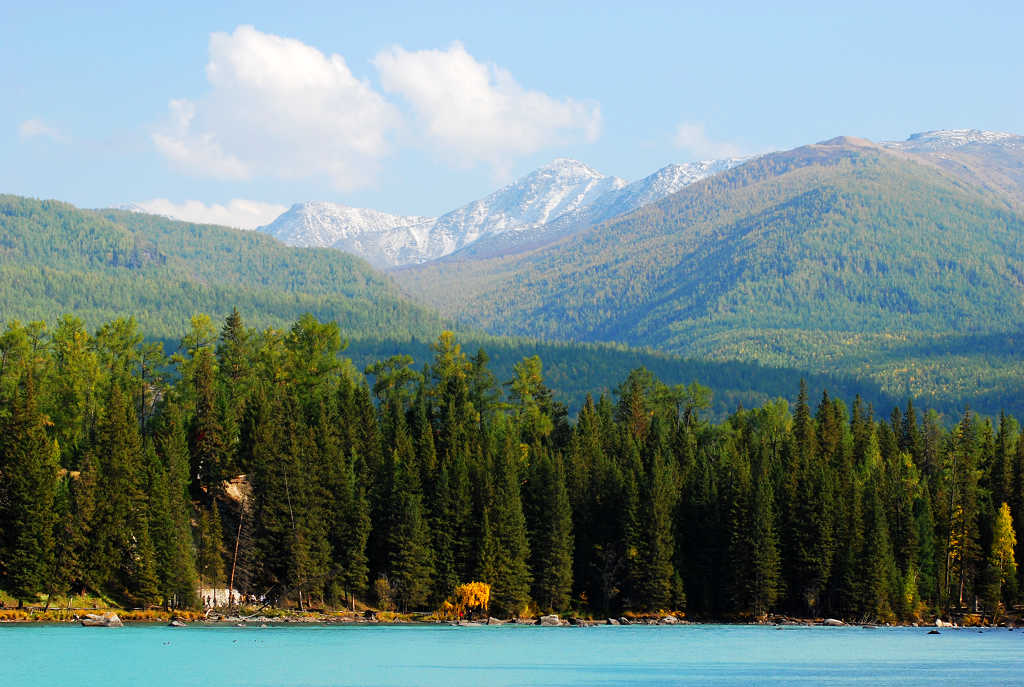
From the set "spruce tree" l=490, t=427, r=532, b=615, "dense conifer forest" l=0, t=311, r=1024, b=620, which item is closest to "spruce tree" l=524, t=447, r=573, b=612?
"dense conifer forest" l=0, t=311, r=1024, b=620

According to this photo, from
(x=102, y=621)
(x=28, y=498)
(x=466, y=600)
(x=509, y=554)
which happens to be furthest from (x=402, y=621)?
(x=28, y=498)

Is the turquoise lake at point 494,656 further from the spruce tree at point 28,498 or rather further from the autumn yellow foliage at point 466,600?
the spruce tree at point 28,498

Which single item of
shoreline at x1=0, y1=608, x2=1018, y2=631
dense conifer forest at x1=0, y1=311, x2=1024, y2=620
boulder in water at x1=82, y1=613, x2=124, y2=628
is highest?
dense conifer forest at x1=0, y1=311, x2=1024, y2=620

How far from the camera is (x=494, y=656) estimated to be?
100938mm

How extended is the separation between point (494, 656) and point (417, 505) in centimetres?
3241

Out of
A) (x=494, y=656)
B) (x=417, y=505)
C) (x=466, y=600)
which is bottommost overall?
(x=466, y=600)

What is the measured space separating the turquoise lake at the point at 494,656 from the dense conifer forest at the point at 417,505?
9164mm

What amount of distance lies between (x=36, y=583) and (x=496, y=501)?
145ft

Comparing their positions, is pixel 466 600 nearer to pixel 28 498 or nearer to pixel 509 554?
pixel 509 554

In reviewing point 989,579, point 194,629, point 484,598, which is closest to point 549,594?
point 484,598

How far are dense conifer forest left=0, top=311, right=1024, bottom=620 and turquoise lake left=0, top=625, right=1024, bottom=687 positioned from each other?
9.16 metres

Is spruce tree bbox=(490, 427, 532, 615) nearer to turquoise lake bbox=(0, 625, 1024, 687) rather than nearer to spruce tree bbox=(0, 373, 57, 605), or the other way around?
turquoise lake bbox=(0, 625, 1024, 687)

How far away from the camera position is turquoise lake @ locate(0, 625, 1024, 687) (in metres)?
84.9

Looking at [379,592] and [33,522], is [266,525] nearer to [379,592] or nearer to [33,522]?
[379,592]
